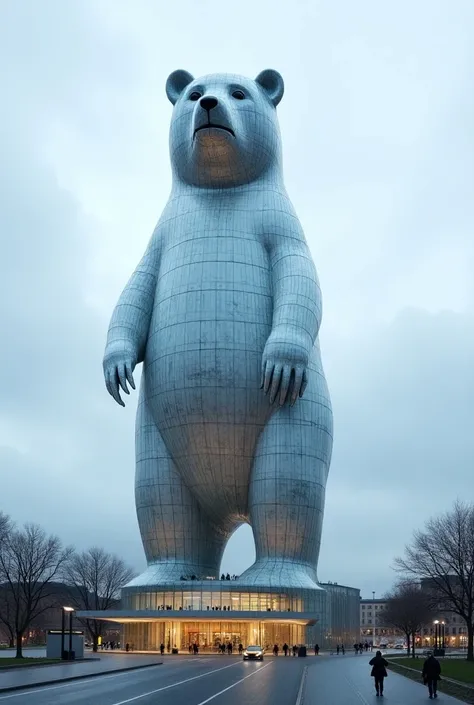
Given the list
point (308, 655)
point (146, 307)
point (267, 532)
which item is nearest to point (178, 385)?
point (146, 307)

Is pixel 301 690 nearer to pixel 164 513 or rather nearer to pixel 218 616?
pixel 218 616

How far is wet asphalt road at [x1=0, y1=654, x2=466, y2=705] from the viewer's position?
17.6m

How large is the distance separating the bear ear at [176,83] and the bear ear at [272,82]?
3.32m

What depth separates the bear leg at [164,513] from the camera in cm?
3922

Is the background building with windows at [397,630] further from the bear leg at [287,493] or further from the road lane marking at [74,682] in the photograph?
the road lane marking at [74,682]

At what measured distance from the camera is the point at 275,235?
1555 inches

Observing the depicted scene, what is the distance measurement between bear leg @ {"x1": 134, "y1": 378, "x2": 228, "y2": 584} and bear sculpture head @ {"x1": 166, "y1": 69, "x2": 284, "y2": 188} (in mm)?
10792

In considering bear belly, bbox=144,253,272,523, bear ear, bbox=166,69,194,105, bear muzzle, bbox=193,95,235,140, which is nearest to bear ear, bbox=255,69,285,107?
bear ear, bbox=166,69,194,105

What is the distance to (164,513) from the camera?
39281 mm

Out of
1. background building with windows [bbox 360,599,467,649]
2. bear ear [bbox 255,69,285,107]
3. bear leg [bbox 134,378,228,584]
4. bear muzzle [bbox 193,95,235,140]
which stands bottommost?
background building with windows [bbox 360,599,467,649]

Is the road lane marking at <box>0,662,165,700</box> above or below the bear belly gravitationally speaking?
below

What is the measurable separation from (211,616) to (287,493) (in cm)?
667

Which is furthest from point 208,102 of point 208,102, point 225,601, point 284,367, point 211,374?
point 225,601

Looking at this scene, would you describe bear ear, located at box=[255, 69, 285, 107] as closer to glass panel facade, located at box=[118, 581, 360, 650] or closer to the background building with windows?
Result: glass panel facade, located at box=[118, 581, 360, 650]
